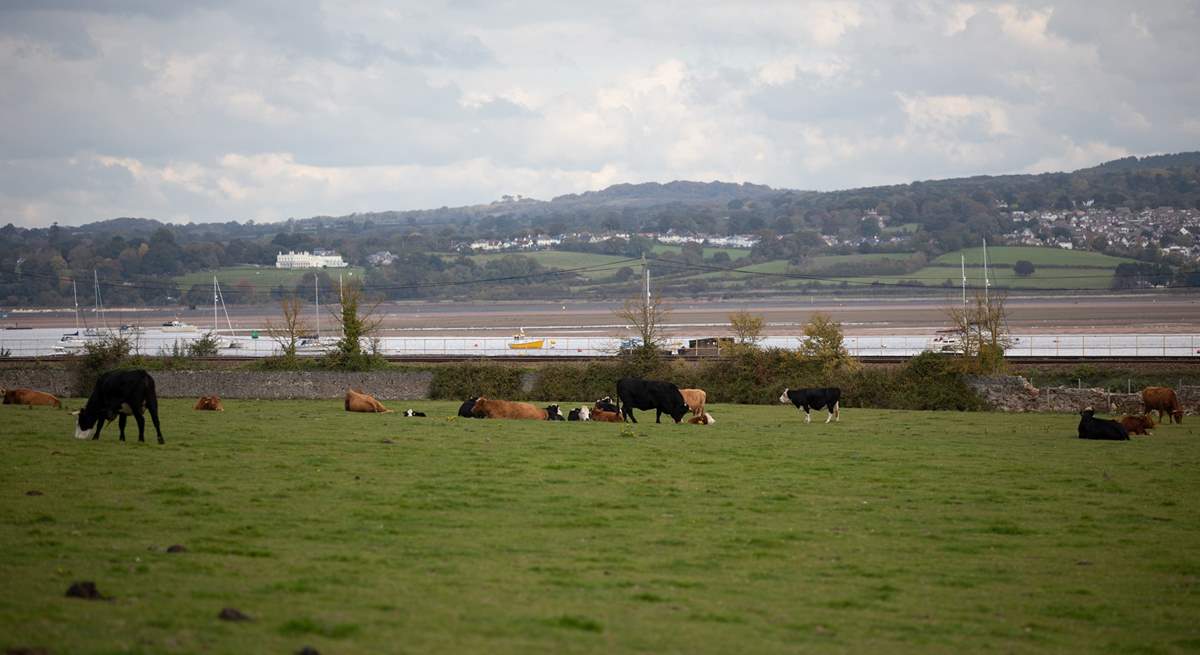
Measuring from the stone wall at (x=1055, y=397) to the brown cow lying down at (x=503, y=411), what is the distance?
19.7 m

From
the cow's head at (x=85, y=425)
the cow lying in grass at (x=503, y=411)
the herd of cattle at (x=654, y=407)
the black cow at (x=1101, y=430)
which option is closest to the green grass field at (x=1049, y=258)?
the herd of cattle at (x=654, y=407)

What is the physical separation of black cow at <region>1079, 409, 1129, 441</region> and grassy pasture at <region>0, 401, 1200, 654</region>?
12.9ft

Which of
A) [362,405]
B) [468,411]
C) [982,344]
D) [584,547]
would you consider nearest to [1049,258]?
[982,344]

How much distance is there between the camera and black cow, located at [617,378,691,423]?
2991cm

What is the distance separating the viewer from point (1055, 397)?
40844 millimetres

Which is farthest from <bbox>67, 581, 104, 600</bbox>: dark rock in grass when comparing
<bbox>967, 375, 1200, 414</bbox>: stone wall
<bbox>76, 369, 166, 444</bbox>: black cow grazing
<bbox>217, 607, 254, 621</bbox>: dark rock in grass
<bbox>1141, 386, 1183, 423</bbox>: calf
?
<bbox>967, 375, 1200, 414</bbox>: stone wall

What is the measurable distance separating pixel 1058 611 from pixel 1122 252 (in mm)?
204855

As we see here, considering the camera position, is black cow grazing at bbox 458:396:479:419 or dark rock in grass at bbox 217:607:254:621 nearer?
dark rock in grass at bbox 217:607:254:621

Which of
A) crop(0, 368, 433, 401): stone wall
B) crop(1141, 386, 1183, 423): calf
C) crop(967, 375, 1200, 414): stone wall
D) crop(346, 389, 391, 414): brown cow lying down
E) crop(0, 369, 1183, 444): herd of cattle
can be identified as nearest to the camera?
crop(0, 369, 1183, 444): herd of cattle

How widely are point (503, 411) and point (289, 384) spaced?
767 inches

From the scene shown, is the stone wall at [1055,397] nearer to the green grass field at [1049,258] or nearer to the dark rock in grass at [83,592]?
the dark rock in grass at [83,592]

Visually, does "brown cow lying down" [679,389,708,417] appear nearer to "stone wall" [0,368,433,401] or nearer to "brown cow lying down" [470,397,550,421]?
"brown cow lying down" [470,397,550,421]

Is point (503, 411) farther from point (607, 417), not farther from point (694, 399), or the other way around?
point (694, 399)

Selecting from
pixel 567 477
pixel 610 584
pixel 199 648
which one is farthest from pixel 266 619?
pixel 567 477
